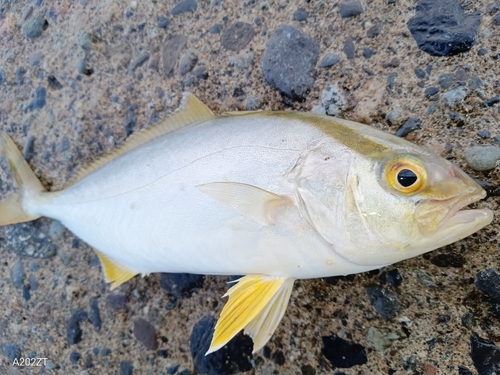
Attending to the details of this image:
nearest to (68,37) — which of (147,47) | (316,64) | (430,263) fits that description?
(147,47)

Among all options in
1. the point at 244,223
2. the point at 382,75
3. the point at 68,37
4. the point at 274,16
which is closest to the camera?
the point at 244,223

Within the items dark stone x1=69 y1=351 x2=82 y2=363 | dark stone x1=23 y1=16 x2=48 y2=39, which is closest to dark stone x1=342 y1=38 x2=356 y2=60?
dark stone x1=23 y1=16 x2=48 y2=39

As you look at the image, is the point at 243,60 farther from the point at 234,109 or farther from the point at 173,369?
the point at 173,369

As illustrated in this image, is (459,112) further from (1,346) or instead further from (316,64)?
(1,346)

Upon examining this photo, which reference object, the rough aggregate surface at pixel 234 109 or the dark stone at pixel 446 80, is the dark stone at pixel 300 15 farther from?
the dark stone at pixel 446 80

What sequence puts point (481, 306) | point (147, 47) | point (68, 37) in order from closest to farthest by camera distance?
1. point (481, 306)
2. point (147, 47)
3. point (68, 37)

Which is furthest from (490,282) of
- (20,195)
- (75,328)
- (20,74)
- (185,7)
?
(20,74)

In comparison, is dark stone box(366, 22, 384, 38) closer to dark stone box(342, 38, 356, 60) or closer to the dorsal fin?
dark stone box(342, 38, 356, 60)

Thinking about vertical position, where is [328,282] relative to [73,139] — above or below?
below
